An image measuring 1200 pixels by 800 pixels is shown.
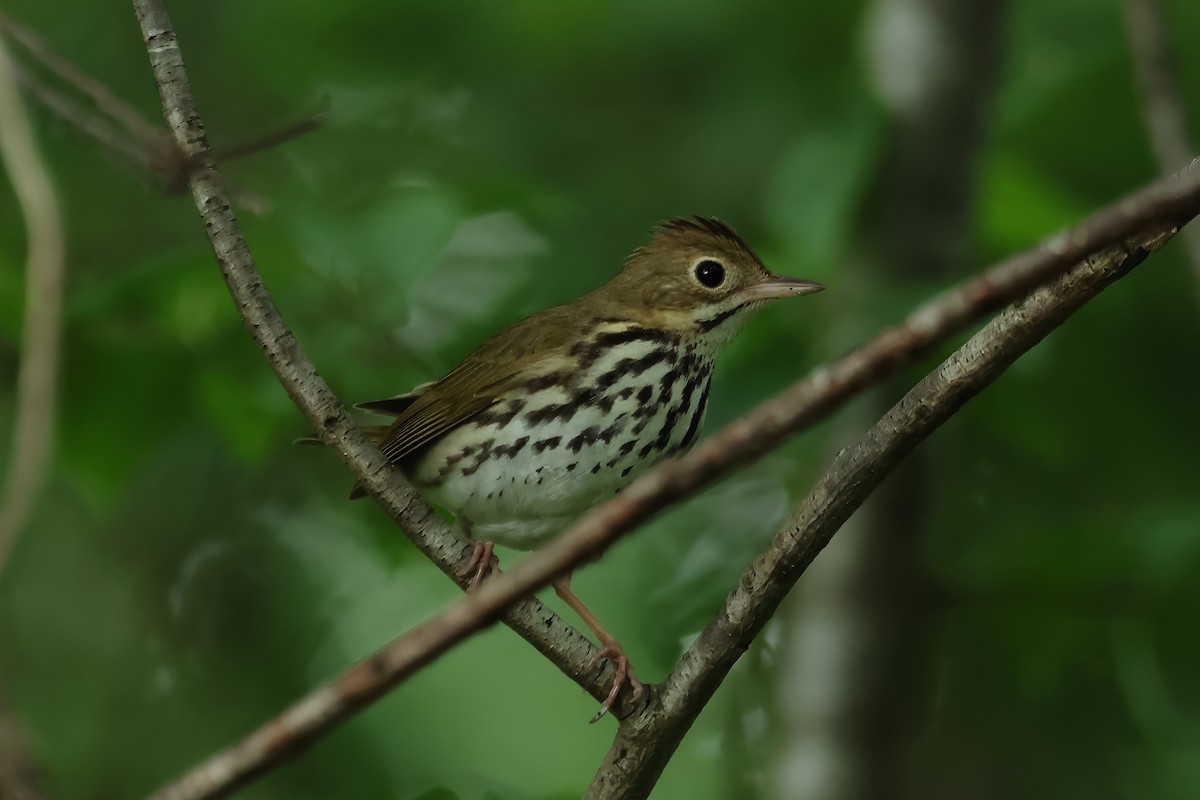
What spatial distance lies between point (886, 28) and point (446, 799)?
3.09 meters

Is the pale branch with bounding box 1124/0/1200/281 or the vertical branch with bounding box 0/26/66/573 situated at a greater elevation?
the pale branch with bounding box 1124/0/1200/281

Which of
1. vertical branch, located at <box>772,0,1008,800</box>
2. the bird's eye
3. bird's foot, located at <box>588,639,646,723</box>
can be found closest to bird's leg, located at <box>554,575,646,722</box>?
bird's foot, located at <box>588,639,646,723</box>

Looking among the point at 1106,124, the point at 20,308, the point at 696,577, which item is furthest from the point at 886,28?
the point at 20,308

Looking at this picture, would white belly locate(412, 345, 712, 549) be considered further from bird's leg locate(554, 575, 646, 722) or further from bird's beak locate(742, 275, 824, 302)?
bird's leg locate(554, 575, 646, 722)

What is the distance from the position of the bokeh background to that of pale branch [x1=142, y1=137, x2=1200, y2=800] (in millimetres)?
1894

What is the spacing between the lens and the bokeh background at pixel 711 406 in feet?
12.4

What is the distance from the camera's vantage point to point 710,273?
12.9 feet

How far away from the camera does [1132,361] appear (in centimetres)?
451

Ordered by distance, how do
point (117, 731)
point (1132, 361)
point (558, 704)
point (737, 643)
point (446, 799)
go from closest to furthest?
point (737, 643) → point (446, 799) → point (1132, 361) → point (558, 704) → point (117, 731)

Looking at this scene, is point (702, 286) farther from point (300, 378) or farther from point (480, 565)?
point (300, 378)

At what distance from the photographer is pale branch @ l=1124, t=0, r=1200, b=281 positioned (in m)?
3.60

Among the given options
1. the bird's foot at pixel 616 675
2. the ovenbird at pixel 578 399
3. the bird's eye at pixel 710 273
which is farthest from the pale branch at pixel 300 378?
the bird's eye at pixel 710 273

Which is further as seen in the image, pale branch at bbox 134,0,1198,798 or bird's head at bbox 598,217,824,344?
bird's head at bbox 598,217,824,344

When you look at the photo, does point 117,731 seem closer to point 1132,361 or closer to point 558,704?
point 558,704
